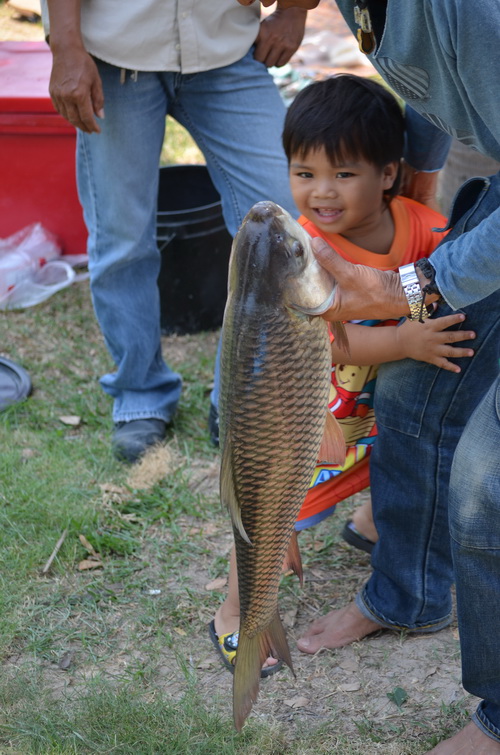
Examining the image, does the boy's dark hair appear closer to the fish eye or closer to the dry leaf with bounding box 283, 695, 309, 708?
the fish eye

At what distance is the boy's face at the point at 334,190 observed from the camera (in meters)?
2.45

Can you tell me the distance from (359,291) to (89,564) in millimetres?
1743

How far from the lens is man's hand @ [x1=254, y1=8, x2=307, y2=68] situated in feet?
11.1

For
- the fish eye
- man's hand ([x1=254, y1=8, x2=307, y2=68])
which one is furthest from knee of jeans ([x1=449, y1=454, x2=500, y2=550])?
man's hand ([x1=254, y1=8, x2=307, y2=68])

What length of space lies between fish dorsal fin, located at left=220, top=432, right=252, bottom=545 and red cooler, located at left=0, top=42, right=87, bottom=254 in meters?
3.71

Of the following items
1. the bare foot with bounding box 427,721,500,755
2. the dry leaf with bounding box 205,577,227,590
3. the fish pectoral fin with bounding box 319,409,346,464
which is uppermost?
the fish pectoral fin with bounding box 319,409,346,464

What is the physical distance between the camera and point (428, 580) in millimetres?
2596

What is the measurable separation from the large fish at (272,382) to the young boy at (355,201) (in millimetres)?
495

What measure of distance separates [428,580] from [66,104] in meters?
2.01

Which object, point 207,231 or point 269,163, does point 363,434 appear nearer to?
point 269,163

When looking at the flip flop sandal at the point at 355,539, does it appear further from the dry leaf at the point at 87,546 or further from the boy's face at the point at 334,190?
the boy's face at the point at 334,190

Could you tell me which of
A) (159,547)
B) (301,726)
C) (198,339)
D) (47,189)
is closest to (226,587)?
(159,547)

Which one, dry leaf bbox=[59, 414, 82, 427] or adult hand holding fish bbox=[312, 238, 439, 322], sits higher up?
adult hand holding fish bbox=[312, 238, 439, 322]

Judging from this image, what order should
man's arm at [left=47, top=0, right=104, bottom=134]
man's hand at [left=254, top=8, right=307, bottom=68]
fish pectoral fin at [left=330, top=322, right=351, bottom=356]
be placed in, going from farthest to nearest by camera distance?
1. man's hand at [left=254, top=8, right=307, bottom=68]
2. man's arm at [left=47, top=0, right=104, bottom=134]
3. fish pectoral fin at [left=330, top=322, right=351, bottom=356]
